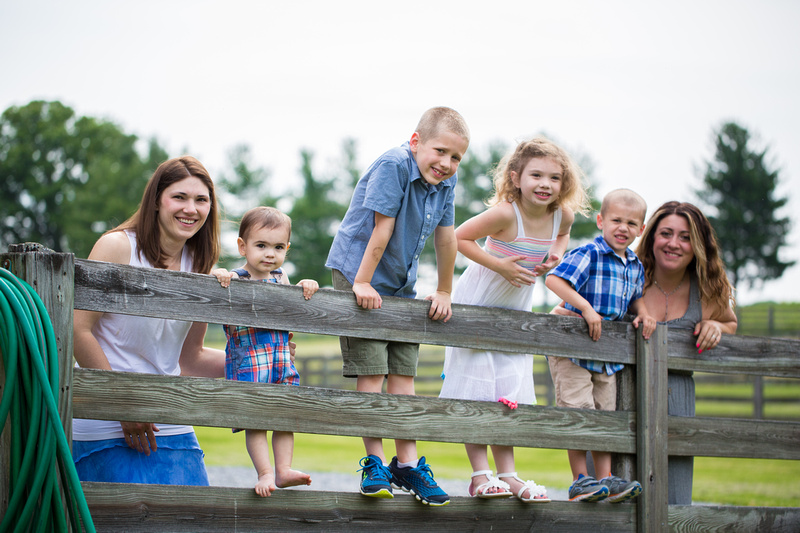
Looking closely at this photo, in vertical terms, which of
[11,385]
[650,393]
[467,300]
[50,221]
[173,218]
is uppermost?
[50,221]

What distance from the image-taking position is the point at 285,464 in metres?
2.98

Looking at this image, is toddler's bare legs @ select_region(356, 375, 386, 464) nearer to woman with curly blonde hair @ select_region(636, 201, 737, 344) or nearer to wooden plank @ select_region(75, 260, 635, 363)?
wooden plank @ select_region(75, 260, 635, 363)

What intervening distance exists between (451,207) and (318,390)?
119cm

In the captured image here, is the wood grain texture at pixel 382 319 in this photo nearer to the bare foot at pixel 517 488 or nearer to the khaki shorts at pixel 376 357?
the khaki shorts at pixel 376 357

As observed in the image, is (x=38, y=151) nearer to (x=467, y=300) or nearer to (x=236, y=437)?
(x=236, y=437)

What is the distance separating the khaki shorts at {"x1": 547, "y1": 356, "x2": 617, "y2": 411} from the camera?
377 cm

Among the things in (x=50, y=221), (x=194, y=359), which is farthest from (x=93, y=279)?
(x=50, y=221)

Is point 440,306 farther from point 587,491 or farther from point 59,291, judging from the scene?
point 59,291

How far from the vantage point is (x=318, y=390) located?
9.70ft

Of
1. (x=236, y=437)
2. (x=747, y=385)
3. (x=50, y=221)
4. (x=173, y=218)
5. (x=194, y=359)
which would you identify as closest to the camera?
(x=173, y=218)

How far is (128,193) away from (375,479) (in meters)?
43.1

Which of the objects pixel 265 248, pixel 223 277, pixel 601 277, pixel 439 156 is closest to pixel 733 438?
pixel 601 277

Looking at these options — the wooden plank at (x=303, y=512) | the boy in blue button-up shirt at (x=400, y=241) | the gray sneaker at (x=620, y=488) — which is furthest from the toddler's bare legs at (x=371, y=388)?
the gray sneaker at (x=620, y=488)

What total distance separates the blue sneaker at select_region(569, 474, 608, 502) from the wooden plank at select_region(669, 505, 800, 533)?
552 millimetres
